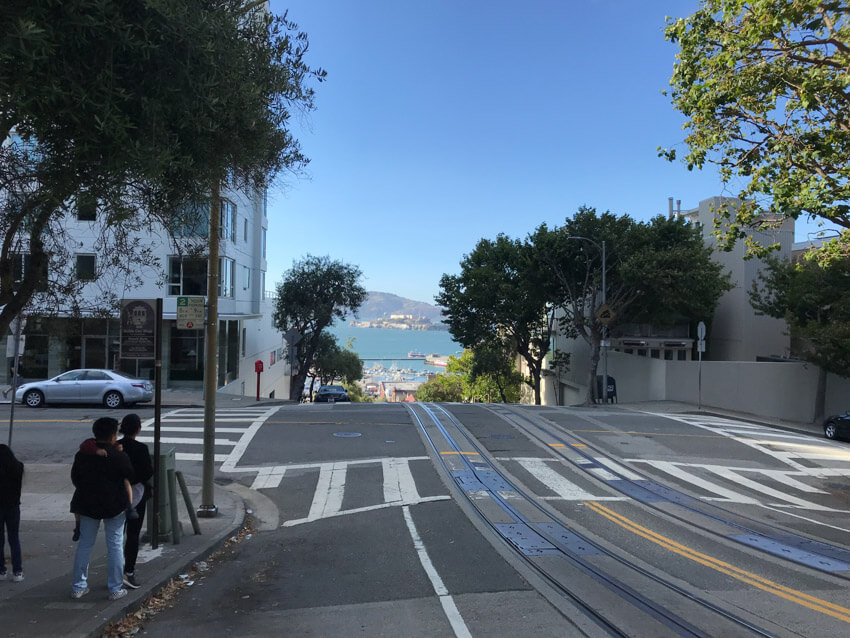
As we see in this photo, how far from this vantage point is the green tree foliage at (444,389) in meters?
76.9

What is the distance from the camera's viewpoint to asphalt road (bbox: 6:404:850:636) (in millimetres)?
6004

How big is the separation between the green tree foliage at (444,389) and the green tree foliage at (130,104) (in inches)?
2668

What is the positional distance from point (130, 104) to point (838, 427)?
948 inches

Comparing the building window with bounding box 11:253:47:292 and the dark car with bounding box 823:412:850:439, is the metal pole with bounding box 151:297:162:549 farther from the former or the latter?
the dark car with bounding box 823:412:850:439

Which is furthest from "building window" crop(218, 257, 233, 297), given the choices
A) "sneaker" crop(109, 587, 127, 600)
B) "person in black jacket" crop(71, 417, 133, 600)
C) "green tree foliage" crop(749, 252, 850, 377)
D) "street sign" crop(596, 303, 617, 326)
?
"sneaker" crop(109, 587, 127, 600)

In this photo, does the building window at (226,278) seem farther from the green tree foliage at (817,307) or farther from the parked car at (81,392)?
the green tree foliage at (817,307)

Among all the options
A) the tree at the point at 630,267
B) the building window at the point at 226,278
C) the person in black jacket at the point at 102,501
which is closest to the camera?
the person in black jacket at the point at 102,501

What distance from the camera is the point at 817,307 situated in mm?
25531

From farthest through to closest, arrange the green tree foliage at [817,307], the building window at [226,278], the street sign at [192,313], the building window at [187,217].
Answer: the building window at [226,278] < the green tree foliage at [817,307] < the street sign at [192,313] < the building window at [187,217]

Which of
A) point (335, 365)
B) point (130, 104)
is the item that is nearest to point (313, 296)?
point (335, 365)

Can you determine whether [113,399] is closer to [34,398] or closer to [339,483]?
[34,398]

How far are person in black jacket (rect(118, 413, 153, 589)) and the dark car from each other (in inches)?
899

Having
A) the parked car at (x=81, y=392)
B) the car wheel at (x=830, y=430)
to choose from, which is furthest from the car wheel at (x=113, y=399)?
the car wheel at (x=830, y=430)

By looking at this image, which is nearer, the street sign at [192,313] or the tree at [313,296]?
the street sign at [192,313]
